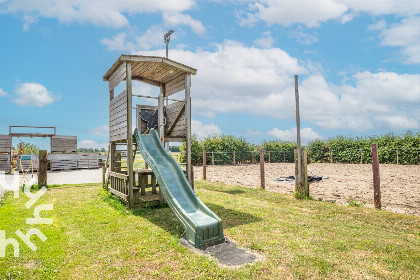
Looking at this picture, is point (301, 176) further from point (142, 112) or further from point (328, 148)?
point (328, 148)

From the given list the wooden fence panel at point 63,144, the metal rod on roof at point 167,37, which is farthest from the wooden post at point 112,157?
the wooden fence panel at point 63,144

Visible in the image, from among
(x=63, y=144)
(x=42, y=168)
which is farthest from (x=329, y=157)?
(x=42, y=168)

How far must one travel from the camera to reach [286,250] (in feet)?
14.7

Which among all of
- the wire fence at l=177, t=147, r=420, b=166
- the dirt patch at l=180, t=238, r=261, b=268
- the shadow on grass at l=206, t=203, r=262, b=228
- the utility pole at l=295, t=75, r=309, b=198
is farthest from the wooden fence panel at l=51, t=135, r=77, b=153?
the dirt patch at l=180, t=238, r=261, b=268

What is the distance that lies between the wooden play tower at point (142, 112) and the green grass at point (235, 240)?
2.92 ft

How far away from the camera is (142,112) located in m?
9.46

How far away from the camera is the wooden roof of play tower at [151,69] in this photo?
327 inches

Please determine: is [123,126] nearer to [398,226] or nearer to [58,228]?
[58,228]

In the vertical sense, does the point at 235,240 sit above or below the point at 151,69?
below

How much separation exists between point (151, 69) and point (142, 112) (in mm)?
1539

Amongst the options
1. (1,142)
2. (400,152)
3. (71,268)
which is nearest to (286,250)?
(71,268)

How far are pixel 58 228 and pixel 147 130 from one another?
456 centimetres

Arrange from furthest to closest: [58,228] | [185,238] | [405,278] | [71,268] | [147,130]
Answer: [147,130]
[58,228]
[185,238]
[71,268]
[405,278]

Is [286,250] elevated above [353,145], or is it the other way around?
[353,145]
